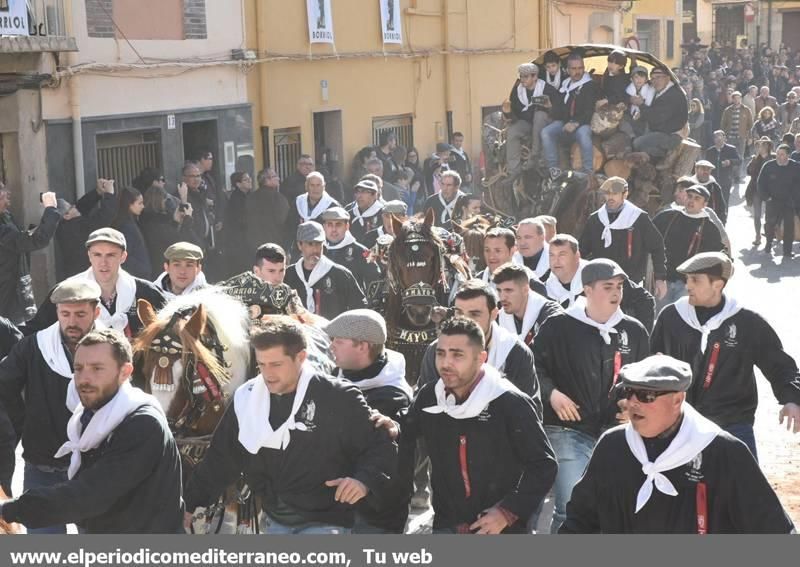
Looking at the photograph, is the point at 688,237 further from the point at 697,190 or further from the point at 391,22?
the point at 391,22

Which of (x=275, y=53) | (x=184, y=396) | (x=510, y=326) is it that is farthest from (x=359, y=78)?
(x=184, y=396)

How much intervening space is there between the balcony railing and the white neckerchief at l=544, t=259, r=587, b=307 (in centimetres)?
733

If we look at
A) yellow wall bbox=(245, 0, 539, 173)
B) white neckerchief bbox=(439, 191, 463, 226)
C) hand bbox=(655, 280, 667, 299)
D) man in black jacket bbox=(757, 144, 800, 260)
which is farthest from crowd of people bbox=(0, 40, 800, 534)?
man in black jacket bbox=(757, 144, 800, 260)

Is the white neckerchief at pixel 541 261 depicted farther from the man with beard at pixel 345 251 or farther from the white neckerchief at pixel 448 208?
the white neckerchief at pixel 448 208

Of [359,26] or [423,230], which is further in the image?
[359,26]

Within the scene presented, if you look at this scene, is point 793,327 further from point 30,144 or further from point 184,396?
point 184,396

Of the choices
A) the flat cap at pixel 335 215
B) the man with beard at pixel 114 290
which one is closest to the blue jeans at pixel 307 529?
the man with beard at pixel 114 290

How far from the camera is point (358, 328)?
647cm

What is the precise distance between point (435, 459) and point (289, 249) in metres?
10.5

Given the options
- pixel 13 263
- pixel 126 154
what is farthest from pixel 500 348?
pixel 126 154

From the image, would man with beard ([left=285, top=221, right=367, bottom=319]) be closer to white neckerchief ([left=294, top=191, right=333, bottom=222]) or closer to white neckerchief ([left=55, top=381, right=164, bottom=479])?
white neckerchief ([left=294, top=191, right=333, bottom=222])

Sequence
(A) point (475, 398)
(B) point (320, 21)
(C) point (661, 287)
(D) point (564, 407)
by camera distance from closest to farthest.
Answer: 1. (A) point (475, 398)
2. (D) point (564, 407)
3. (C) point (661, 287)
4. (B) point (320, 21)

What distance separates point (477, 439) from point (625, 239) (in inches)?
258

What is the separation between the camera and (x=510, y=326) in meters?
7.86
